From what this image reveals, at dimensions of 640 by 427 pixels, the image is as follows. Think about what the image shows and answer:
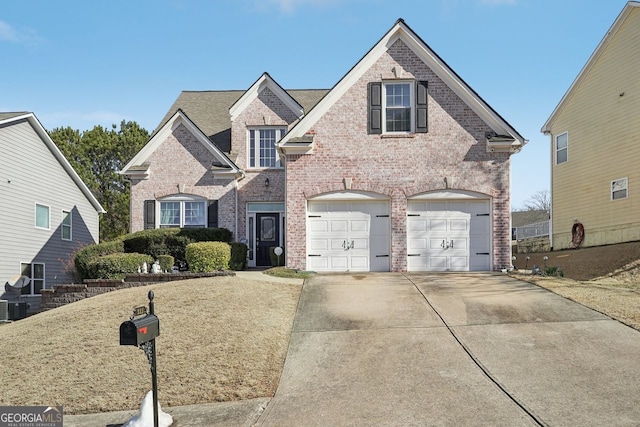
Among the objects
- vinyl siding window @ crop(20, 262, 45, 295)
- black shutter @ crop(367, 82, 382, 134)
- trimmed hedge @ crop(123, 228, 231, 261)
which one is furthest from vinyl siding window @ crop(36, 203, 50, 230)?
black shutter @ crop(367, 82, 382, 134)

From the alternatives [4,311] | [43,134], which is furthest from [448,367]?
[43,134]

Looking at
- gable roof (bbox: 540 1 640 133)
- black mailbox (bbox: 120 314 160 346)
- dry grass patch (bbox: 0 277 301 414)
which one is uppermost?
gable roof (bbox: 540 1 640 133)

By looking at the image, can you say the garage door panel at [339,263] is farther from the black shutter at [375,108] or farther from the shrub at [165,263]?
the shrub at [165,263]

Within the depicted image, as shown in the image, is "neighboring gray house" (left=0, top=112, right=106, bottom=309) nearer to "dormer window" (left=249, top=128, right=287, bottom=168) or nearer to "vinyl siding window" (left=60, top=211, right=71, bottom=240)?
"vinyl siding window" (left=60, top=211, right=71, bottom=240)

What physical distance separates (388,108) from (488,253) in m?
5.54

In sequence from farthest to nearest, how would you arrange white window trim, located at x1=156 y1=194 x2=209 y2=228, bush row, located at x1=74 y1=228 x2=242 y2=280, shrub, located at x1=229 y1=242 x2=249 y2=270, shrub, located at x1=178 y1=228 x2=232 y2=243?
white window trim, located at x1=156 y1=194 x2=209 y2=228 → shrub, located at x1=178 y1=228 x2=232 y2=243 → shrub, located at x1=229 y1=242 x2=249 y2=270 → bush row, located at x1=74 y1=228 x2=242 y2=280

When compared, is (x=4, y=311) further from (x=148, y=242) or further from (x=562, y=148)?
(x=562, y=148)

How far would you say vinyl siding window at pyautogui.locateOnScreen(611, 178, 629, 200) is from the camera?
68.0 feet

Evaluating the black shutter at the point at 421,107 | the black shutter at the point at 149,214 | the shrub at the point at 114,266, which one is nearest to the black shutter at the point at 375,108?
the black shutter at the point at 421,107

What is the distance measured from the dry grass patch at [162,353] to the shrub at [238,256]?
551 cm

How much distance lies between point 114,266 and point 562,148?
67.2 feet

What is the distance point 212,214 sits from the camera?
68.0 feet

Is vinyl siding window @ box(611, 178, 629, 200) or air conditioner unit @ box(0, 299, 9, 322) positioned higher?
vinyl siding window @ box(611, 178, 629, 200)

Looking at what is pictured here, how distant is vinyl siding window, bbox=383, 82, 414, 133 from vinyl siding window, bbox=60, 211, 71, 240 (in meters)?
15.5
